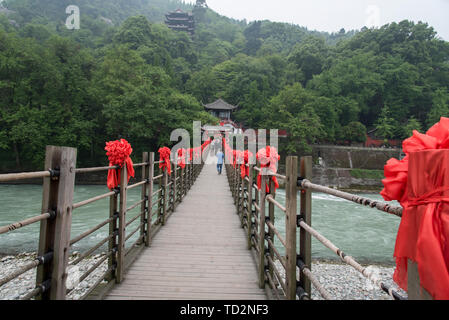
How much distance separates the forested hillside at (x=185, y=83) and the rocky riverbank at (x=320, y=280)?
13.6 meters

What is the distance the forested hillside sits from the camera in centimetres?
2091

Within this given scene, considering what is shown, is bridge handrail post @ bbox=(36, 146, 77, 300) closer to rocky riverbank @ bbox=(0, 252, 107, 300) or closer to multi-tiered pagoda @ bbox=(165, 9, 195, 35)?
rocky riverbank @ bbox=(0, 252, 107, 300)

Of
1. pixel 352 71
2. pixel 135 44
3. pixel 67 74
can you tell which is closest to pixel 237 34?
pixel 135 44

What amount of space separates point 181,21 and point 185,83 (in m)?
34.0

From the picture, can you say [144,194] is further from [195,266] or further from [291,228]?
[291,228]

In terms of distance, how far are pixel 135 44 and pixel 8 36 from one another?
843 inches

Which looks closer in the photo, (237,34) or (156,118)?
(156,118)

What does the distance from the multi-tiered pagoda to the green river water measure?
203ft

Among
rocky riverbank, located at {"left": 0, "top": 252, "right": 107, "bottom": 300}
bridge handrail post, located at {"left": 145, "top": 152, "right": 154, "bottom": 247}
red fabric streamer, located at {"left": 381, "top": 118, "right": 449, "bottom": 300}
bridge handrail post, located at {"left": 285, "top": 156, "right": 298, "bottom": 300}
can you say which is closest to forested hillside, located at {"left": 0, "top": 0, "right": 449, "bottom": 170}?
rocky riverbank, located at {"left": 0, "top": 252, "right": 107, "bottom": 300}

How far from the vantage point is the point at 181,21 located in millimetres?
69062

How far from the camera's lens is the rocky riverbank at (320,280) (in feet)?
20.5

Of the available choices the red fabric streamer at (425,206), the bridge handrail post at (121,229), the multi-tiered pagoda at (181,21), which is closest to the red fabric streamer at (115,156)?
the bridge handrail post at (121,229)

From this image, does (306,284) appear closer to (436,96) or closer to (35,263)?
(35,263)

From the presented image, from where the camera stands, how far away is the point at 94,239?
9.15 metres
